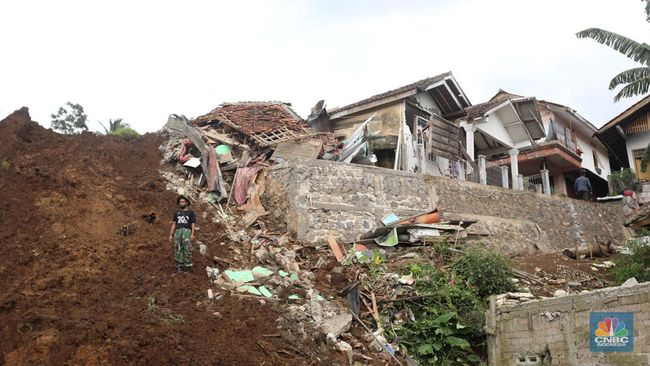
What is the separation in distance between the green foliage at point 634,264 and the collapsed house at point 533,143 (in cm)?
513

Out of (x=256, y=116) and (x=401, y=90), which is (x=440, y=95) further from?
(x=256, y=116)

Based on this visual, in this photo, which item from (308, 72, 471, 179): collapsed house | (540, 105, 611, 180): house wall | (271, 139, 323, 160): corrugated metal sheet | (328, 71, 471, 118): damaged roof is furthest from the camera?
(540, 105, 611, 180): house wall

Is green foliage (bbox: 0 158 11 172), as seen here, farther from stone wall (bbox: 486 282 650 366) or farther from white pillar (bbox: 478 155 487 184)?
white pillar (bbox: 478 155 487 184)

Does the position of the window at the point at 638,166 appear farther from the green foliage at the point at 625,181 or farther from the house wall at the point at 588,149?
the house wall at the point at 588,149

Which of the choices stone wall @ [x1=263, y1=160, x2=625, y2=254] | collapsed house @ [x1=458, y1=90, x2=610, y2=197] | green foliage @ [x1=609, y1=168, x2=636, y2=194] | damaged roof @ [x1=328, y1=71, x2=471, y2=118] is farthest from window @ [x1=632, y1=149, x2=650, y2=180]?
damaged roof @ [x1=328, y1=71, x2=471, y2=118]

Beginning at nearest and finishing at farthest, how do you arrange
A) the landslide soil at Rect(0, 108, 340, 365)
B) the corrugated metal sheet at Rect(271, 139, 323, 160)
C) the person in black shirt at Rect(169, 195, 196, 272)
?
1. the landslide soil at Rect(0, 108, 340, 365)
2. the person in black shirt at Rect(169, 195, 196, 272)
3. the corrugated metal sheet at Rect(271, 139, 323, 160)

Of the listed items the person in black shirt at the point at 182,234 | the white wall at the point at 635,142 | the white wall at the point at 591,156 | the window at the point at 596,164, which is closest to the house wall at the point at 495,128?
the white wall at the point at 635,142

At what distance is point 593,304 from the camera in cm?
890

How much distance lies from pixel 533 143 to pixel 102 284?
1856 cm

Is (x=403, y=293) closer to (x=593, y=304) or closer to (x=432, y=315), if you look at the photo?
(x=432, y=315)

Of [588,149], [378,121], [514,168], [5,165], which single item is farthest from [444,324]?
[588,149]

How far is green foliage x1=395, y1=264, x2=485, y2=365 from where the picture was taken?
33.8 feet

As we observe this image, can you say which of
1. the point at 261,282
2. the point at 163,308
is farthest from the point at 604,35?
the point at 163,308

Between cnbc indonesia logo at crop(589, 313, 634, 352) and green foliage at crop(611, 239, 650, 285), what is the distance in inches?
174
